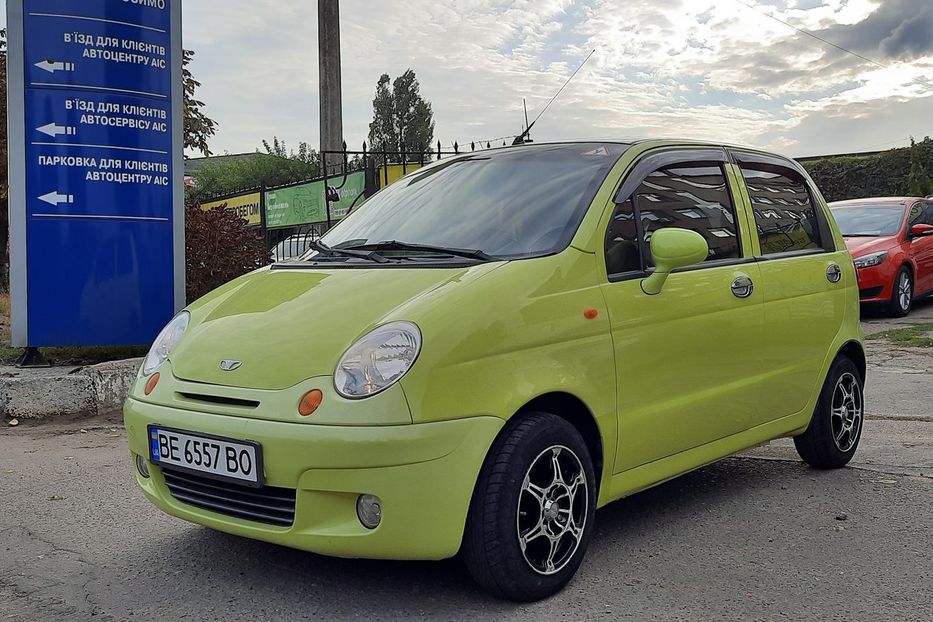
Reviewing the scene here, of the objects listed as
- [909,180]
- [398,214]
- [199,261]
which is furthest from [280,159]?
[398,214]

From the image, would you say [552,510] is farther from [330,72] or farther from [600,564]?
[330,72]

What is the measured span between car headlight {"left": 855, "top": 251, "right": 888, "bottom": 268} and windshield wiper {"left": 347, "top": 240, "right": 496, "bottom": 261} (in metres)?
9.48

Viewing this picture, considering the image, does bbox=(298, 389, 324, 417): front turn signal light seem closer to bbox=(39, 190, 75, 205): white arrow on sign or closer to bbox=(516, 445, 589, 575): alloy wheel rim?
bbox=(516, 445, 589, 575): alloy wheel rim

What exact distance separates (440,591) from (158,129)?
536cm

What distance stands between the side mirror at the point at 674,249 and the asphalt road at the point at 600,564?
110cm

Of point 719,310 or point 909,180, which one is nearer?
point 719,310

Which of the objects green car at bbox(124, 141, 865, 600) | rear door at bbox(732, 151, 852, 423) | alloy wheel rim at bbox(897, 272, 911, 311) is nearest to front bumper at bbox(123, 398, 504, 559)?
green car at bbox(124, 141, 865, 600)

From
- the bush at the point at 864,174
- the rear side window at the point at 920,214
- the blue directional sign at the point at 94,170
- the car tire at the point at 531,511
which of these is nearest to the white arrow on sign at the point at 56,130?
the blue directional sign at the point at 94,170

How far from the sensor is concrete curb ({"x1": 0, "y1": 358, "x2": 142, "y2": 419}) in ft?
21.4

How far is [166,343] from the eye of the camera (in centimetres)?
374

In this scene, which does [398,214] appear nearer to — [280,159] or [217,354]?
[217,354]

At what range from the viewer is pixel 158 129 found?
7520 mm

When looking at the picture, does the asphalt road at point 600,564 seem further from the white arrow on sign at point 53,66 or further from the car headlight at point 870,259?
the car headlight at point 870,259

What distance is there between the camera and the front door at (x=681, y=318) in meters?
3.66
